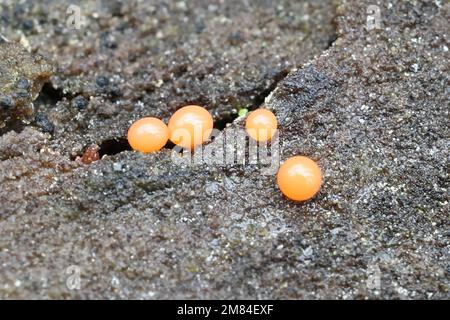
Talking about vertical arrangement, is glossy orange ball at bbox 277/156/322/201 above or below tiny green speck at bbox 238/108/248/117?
below

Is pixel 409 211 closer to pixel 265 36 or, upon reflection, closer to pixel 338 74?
pixel 338 74

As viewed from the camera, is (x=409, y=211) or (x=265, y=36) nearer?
(x=409, y=211)

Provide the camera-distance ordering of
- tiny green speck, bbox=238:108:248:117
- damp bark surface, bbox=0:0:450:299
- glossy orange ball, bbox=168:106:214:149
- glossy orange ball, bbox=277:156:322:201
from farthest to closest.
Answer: tiny green speck, bbox=238:108:248:117
glossy orange ball, bbox=168:106:214:149
glossy orange ball, bbox=277:156:322:201
damp bark surface, bbox=0:0:450:299

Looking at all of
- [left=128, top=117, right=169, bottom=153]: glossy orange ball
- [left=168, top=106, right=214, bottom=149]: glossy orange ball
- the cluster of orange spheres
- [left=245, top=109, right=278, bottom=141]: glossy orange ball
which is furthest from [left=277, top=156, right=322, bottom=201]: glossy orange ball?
[left=128, top=117, right=169, bottom=153]: glossy orange ball

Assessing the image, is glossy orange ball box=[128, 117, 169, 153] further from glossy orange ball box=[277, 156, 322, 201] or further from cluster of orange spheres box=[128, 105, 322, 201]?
glossy orange ball box=[277, 156, 322, 201]
